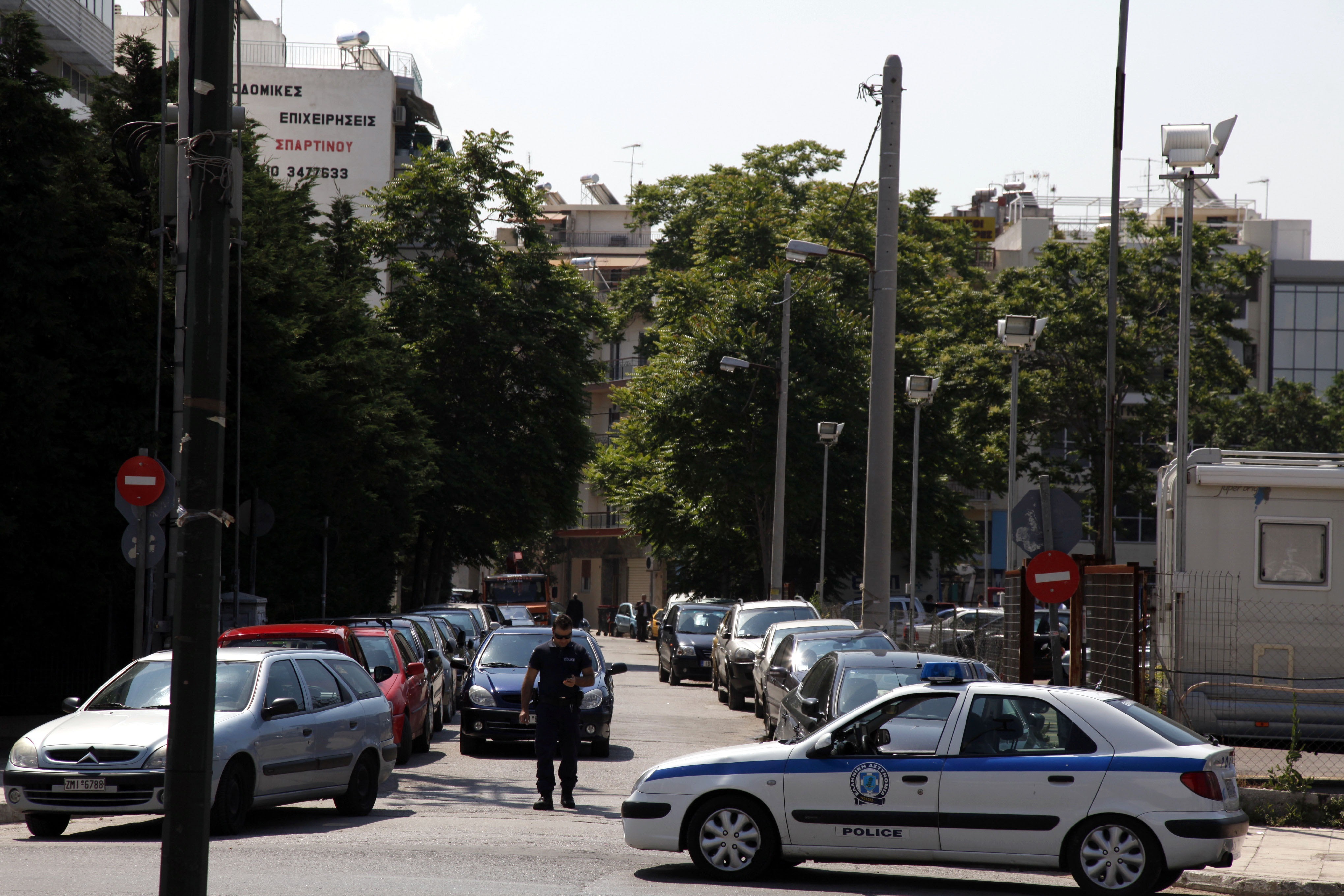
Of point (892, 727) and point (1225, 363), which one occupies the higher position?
point (1225, 363)

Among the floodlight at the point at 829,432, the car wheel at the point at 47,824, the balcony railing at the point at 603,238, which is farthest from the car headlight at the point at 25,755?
the balcony railing at the point at 603,238

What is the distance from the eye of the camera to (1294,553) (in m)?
17.7

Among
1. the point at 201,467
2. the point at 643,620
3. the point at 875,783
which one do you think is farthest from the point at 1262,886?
the point at 643,620

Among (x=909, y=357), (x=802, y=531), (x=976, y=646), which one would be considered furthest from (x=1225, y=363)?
(x=976, y=646)

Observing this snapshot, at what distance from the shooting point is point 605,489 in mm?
51000

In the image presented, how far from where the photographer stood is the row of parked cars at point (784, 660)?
14711mm

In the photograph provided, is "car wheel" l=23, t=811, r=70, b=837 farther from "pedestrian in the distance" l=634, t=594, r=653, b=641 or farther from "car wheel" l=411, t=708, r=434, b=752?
"pedestrian in the distance" l=634, t=594, r=653, b=641

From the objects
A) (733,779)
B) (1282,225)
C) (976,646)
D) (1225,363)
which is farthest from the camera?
(1282,225)

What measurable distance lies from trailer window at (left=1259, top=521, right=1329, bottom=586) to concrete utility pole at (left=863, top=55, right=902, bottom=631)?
451 cm

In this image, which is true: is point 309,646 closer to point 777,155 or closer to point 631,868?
point 631,868

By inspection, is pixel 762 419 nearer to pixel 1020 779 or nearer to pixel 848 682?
pixel 848 682

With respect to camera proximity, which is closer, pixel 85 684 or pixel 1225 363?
pixel 85 684

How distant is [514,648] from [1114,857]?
11.2 m

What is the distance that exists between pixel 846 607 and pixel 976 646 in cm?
899
